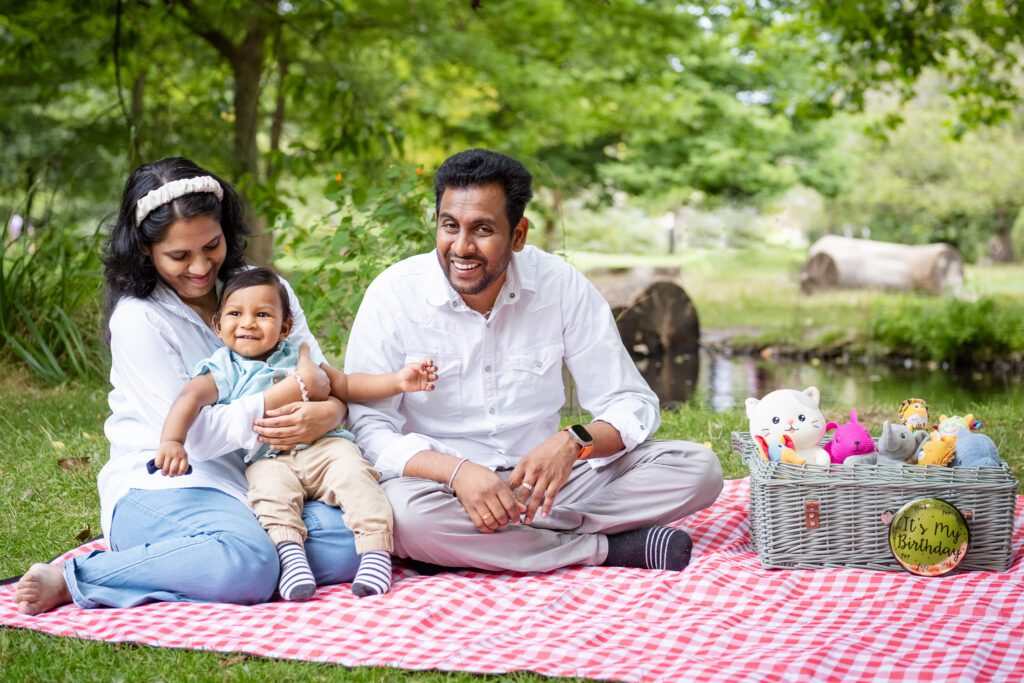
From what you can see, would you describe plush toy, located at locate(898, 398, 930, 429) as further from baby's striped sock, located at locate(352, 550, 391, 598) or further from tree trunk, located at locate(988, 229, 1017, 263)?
tree trunk, located at locate(988, 229, 1017, 263)

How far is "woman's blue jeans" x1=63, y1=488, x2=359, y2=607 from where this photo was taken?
2938 mm

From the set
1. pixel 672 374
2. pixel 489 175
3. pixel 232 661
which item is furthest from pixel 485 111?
pixel 232 661

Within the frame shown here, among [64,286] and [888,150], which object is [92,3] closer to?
[64,286]

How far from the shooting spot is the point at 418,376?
3.25 metres

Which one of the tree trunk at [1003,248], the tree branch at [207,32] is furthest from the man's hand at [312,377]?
the tree trunk at [1003,248]

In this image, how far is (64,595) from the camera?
2.96 m

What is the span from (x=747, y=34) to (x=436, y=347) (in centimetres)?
831

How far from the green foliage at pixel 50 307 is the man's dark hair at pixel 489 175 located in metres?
3.68

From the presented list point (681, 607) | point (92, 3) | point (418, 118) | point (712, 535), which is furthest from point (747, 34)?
point (681, 607)

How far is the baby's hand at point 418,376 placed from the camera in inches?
127

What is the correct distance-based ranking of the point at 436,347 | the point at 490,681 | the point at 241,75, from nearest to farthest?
the point at 490,681
the point at 436,347
the point at 241,75

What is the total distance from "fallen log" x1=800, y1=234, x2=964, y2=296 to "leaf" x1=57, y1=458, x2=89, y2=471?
39.0 ft

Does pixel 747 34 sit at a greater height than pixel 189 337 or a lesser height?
greater

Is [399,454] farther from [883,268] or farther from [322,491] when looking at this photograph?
[883,268]
